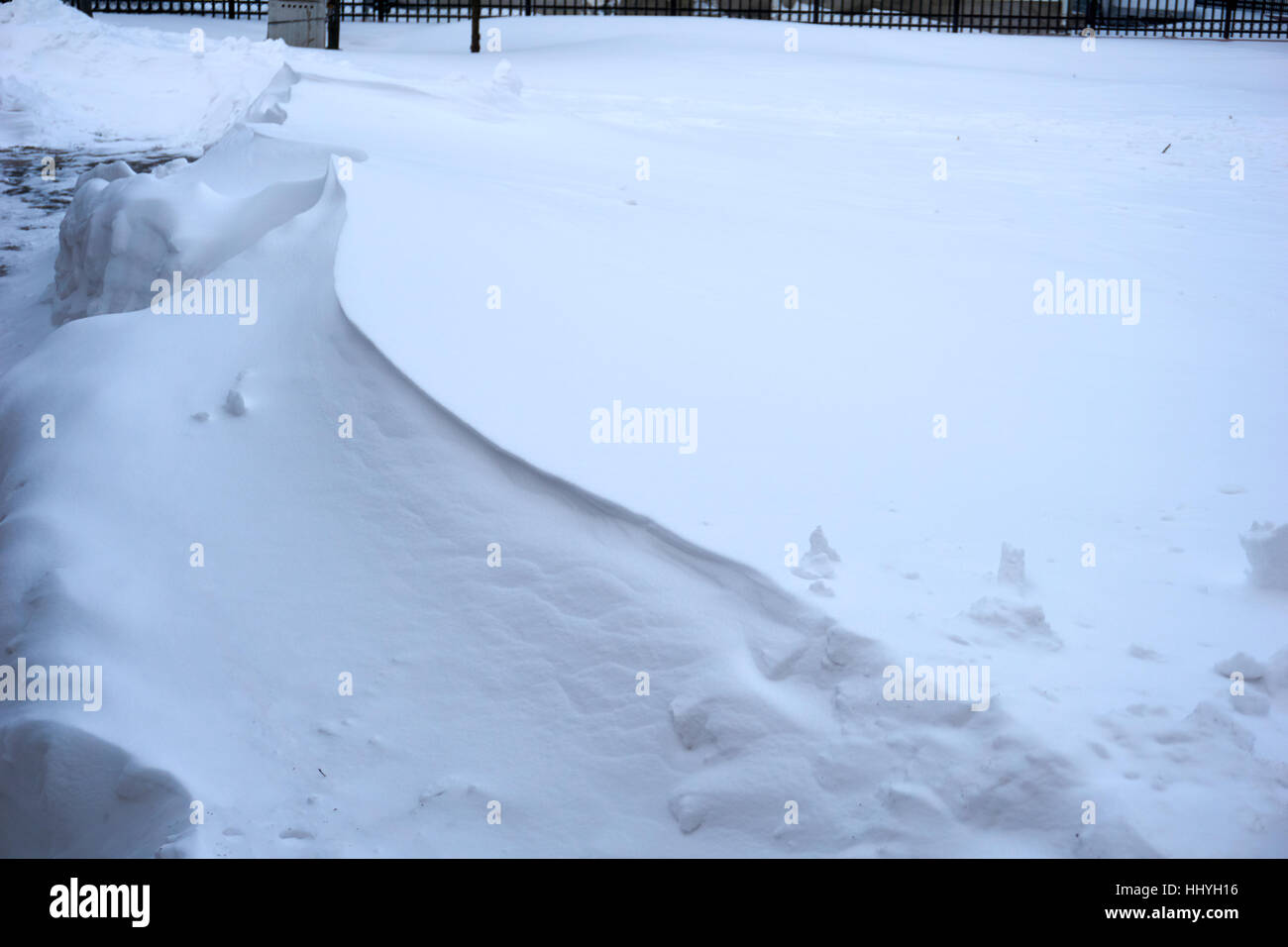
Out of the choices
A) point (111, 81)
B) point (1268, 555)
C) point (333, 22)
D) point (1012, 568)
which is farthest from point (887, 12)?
point (1012, 568)

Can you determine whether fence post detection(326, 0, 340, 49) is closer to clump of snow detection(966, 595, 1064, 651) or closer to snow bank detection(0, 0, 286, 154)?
snow bank detection(0, 0, 286, 154)

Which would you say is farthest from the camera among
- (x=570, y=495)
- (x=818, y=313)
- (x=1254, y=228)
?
(x=1254, y=228)

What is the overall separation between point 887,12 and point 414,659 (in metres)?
19.1

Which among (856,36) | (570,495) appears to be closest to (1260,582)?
(570,495)

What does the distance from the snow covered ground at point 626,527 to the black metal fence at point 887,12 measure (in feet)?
45.0

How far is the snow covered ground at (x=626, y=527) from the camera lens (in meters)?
2.08

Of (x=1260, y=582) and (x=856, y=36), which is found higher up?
(x=856, y=36)

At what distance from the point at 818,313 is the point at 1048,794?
2.45 m

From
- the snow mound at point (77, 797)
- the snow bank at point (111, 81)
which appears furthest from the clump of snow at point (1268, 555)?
the snow bank at point (111, 81)

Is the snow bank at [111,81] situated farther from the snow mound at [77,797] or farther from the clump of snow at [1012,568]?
the clump of snow at [1012,568]

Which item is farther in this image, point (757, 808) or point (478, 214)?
point (478, 214)
